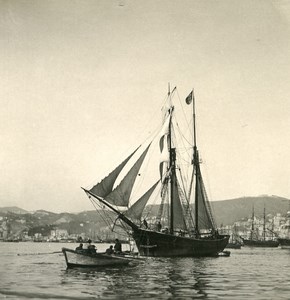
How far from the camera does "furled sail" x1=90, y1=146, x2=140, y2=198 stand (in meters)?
29.2

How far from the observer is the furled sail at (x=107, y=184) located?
2925cm

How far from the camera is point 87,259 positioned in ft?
73.8

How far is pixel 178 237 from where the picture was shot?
3431 cm

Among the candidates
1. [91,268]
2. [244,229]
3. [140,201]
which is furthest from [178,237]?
[244,229]

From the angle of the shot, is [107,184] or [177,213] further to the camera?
[177,213]

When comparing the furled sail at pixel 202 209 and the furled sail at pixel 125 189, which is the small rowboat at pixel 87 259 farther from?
the furled sail at pixel 202 209

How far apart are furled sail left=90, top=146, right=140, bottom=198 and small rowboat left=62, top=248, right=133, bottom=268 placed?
271 inches

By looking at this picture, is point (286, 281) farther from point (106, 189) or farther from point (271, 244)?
point (271, 244)

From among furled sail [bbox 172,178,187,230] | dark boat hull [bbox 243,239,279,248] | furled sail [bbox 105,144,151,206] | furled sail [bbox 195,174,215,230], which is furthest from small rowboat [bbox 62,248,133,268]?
dark boat hull [bbox 243,239,279,248]

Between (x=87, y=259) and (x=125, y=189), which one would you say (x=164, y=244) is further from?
(x=87, y=259)

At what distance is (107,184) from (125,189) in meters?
1.56

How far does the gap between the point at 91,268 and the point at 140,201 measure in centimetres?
1029

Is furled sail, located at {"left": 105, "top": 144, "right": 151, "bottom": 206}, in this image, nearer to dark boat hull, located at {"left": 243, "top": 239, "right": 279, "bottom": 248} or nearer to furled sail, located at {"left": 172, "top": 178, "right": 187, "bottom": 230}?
furled sail, located at {"left": 172, "top": 178, "right": 187, "bottom": 230}

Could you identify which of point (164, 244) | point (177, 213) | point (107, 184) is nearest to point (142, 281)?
point (107, 184)
